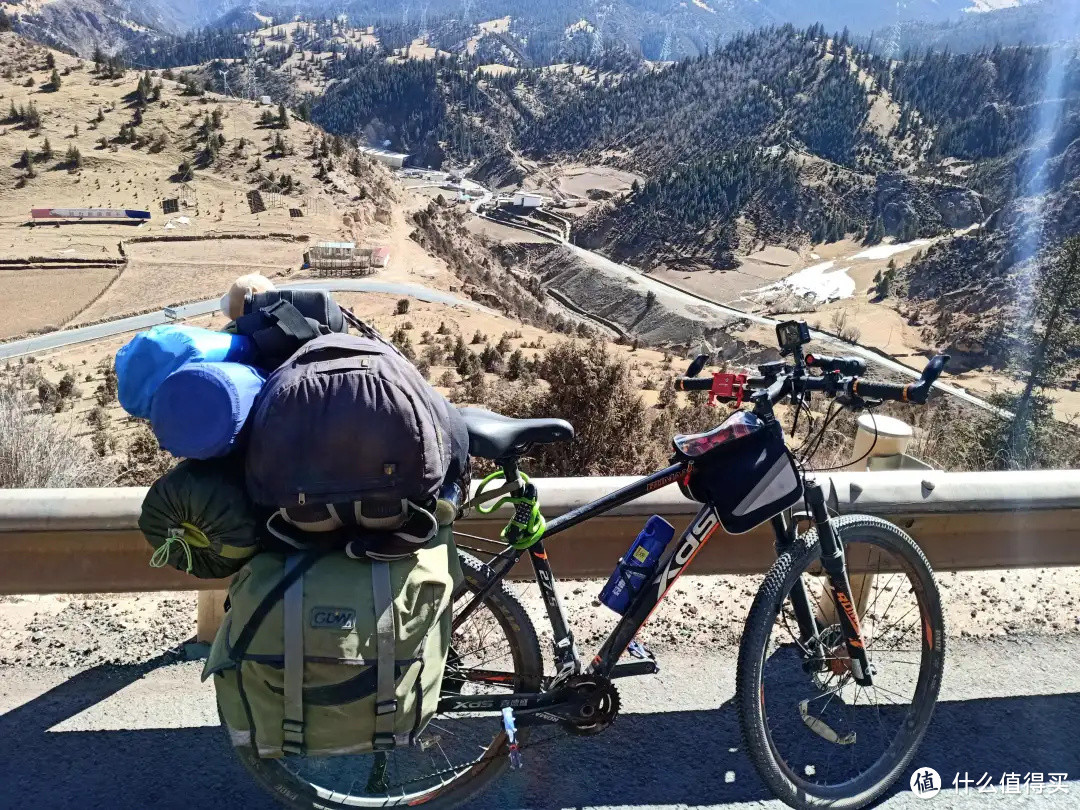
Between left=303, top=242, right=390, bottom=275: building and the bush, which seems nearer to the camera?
the bush

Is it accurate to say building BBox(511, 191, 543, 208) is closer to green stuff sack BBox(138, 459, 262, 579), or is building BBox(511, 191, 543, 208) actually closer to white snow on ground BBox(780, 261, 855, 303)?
white snow on ground BBox(780, 261, 855, 303)

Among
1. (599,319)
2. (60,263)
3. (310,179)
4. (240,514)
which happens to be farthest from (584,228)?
A: (240,514)

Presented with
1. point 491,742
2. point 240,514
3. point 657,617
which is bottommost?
point 657,617

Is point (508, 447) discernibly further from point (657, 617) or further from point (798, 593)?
point (657, 617)

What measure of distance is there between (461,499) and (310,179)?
54173 mm

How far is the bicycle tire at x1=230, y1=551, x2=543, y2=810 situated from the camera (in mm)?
2568

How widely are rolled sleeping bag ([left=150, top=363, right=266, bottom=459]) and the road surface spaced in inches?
1002

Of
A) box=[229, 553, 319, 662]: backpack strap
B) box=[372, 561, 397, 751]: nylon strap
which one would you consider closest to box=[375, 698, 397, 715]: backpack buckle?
box=[372, 561, 397, 751]: nylon strap

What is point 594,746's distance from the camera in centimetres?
301

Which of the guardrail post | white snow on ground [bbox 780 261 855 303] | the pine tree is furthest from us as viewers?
white snow on ground [bbox 780 261 855 303]

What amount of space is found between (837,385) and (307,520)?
64.4 inches

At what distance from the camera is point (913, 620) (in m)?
3.71

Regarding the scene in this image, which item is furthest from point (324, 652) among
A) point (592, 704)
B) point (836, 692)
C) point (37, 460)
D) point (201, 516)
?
point (37, 460)

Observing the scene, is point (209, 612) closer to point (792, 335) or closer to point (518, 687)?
point (518, 687)
